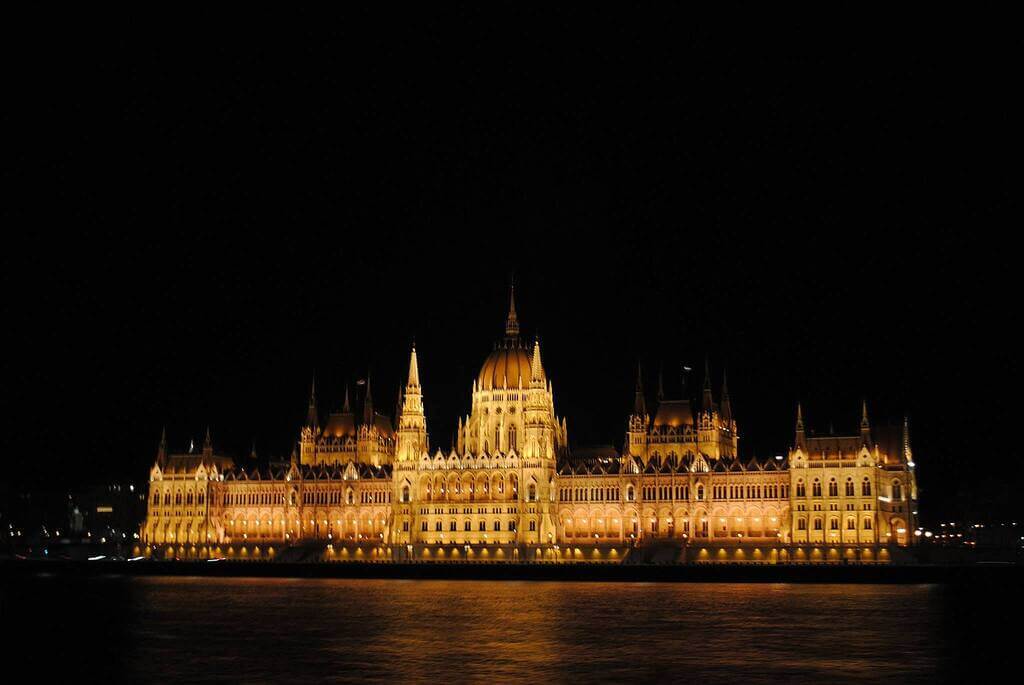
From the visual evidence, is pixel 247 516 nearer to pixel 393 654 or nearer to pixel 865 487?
pixel 865 487

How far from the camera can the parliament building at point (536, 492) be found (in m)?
114

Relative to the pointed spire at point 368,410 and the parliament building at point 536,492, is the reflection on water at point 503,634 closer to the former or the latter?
the parliament building at point 536,492

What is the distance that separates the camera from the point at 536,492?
403 ft

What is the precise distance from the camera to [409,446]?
131875 millimetres

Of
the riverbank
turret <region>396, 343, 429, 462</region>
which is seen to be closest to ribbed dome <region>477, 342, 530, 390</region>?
turret <region>396, 343, 429, 462</region>

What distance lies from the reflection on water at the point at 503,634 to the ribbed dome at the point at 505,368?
163ft

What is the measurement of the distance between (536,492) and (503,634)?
6902cm

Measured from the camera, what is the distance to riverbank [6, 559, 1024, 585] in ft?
300

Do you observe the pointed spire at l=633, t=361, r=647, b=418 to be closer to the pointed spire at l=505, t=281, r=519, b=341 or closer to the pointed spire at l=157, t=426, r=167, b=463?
the pointed spire at l=505, t=281, r=519, b=341

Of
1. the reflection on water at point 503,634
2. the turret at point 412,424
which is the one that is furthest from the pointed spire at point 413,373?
the reflection on water at point 503,634

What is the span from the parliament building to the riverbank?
12.1 m

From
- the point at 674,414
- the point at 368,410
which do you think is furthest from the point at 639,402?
the point at 368,410

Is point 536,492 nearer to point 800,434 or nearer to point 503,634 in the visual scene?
point 800,434

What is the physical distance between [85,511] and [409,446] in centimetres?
5614
